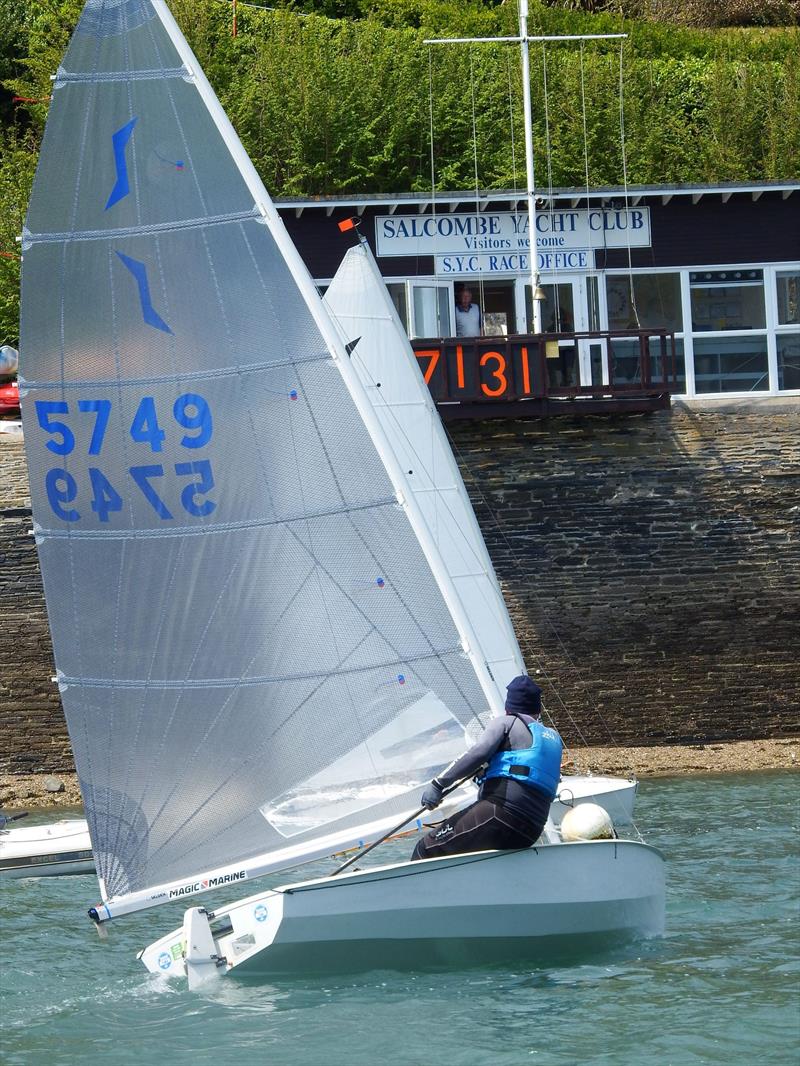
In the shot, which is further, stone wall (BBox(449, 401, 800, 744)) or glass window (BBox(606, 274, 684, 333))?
glass window (BBox(606, 274, 684, 333))

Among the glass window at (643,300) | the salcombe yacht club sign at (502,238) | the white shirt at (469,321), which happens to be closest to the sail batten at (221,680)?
the white shirt at (469,321)

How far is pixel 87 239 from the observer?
10.0m

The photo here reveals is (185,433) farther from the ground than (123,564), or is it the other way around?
(185,433)

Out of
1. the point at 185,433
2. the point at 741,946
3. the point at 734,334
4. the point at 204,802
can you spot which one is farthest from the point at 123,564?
the point at 734,334

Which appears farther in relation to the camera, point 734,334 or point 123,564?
point 734,334

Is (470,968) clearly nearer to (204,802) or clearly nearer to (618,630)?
(204,802)

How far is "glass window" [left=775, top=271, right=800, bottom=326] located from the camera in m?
24.8

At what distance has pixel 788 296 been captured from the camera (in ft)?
81.7

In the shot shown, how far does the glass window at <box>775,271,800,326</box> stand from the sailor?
16.3 metres

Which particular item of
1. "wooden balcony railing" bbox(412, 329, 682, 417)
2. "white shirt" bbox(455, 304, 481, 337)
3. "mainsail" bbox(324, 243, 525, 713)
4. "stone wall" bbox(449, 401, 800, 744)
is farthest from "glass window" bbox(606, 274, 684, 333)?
"mainsail" bbox(324, 243, 525, 713)

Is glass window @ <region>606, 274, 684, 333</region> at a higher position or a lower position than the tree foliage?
lower

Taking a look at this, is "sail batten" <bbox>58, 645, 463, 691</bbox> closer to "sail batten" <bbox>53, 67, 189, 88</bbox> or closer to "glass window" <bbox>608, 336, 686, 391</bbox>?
"sail batten" <bbox>53, 67, 189, 88</bbox>

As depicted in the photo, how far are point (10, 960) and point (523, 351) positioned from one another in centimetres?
1274

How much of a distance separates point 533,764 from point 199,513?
8.32ft
